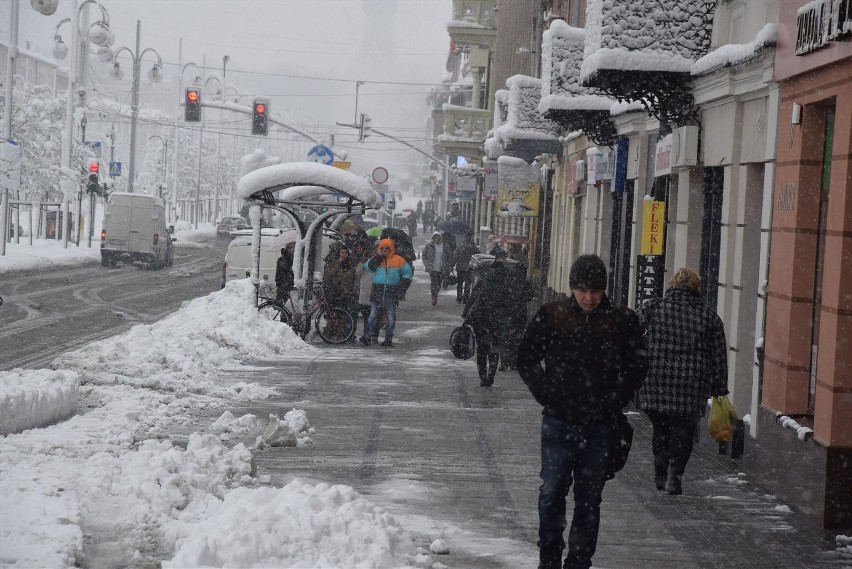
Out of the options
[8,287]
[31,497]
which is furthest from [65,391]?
[8,287]

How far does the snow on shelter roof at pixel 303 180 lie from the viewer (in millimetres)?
22922

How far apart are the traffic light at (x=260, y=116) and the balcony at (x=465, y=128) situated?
12.5 metres

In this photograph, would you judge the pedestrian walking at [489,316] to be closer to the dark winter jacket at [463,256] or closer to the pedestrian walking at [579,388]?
the pedestrian walking at [579,388]

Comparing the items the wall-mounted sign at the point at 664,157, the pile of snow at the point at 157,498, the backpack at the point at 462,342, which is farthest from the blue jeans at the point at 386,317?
the pile of snow at the point at 157,498

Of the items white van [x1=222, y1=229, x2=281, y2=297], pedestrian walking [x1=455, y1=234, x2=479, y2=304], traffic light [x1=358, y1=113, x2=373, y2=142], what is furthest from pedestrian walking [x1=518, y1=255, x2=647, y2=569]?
traffic light [x1=358, y1=113, x2=373, y2=142]

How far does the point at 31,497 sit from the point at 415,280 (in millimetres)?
40213

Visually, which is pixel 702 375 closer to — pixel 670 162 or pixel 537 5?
pixel 670 162

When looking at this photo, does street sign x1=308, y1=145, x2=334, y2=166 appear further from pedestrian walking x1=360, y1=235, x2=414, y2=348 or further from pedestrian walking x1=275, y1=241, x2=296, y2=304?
pedestrian walking x1=360, y1=235, x2=414, y2=348

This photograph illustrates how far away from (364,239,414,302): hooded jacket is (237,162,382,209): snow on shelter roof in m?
1.61

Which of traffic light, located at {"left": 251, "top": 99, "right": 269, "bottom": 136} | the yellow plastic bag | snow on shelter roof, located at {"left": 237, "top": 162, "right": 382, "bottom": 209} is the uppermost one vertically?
traffic light, located at {"left": 251, "top": 99, "right": 269, "bottom": 136}

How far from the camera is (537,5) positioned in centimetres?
3988

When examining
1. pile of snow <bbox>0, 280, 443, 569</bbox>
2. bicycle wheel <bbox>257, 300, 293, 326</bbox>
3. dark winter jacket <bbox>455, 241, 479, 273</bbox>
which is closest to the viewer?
pile of snow <bbox>0, 280, 443, 569</bbox>

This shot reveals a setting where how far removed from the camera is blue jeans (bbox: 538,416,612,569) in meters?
6.93

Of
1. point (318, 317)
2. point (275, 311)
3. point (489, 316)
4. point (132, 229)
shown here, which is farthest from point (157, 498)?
point (132, 229)
